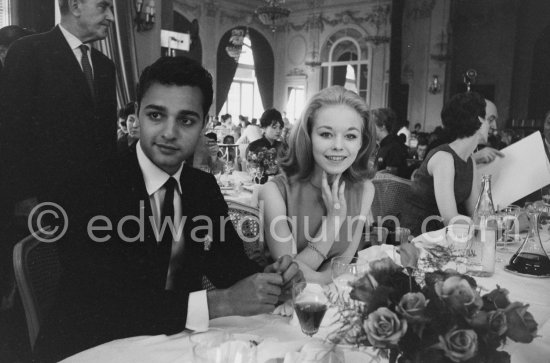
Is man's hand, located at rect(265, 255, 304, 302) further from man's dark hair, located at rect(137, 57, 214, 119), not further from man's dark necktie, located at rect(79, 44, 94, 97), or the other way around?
man's dark necktie, located at rect(79, 44, 94, 97)

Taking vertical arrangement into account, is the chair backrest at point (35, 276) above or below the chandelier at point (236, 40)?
below

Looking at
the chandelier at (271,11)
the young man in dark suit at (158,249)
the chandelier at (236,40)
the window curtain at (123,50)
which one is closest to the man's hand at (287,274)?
the young man in dark suit at (158,249)

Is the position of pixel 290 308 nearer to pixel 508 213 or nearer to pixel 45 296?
pixel 45 296

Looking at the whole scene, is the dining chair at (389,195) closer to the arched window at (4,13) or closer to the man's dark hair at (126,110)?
the man's dark hair at (126,110)

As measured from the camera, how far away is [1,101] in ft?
6.75

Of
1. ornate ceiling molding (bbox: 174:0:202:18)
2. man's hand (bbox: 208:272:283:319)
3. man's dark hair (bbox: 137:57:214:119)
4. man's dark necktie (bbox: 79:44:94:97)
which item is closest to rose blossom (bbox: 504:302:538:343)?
man's hand (bbox: 208:272:283:319)

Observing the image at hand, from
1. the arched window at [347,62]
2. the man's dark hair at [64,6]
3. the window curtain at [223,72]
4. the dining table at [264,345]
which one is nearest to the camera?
the dining table at [264,345]

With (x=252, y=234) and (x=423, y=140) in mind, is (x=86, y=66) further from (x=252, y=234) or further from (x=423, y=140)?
(x=423, y=140)

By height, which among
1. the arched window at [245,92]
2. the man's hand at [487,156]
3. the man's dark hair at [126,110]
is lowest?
the man's hand at [487,156]

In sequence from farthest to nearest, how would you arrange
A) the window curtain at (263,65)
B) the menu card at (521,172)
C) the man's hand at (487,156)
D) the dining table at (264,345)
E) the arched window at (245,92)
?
the arched window at (245,92)
the window curtain at (263,65)
the man's hand at (487,156)
the menu card at (521,172)
the dining table at (264,345)

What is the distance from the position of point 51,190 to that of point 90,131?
338 millimetres

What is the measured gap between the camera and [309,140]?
203cm

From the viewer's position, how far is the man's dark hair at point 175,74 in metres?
1.51

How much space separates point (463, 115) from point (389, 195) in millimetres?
704
